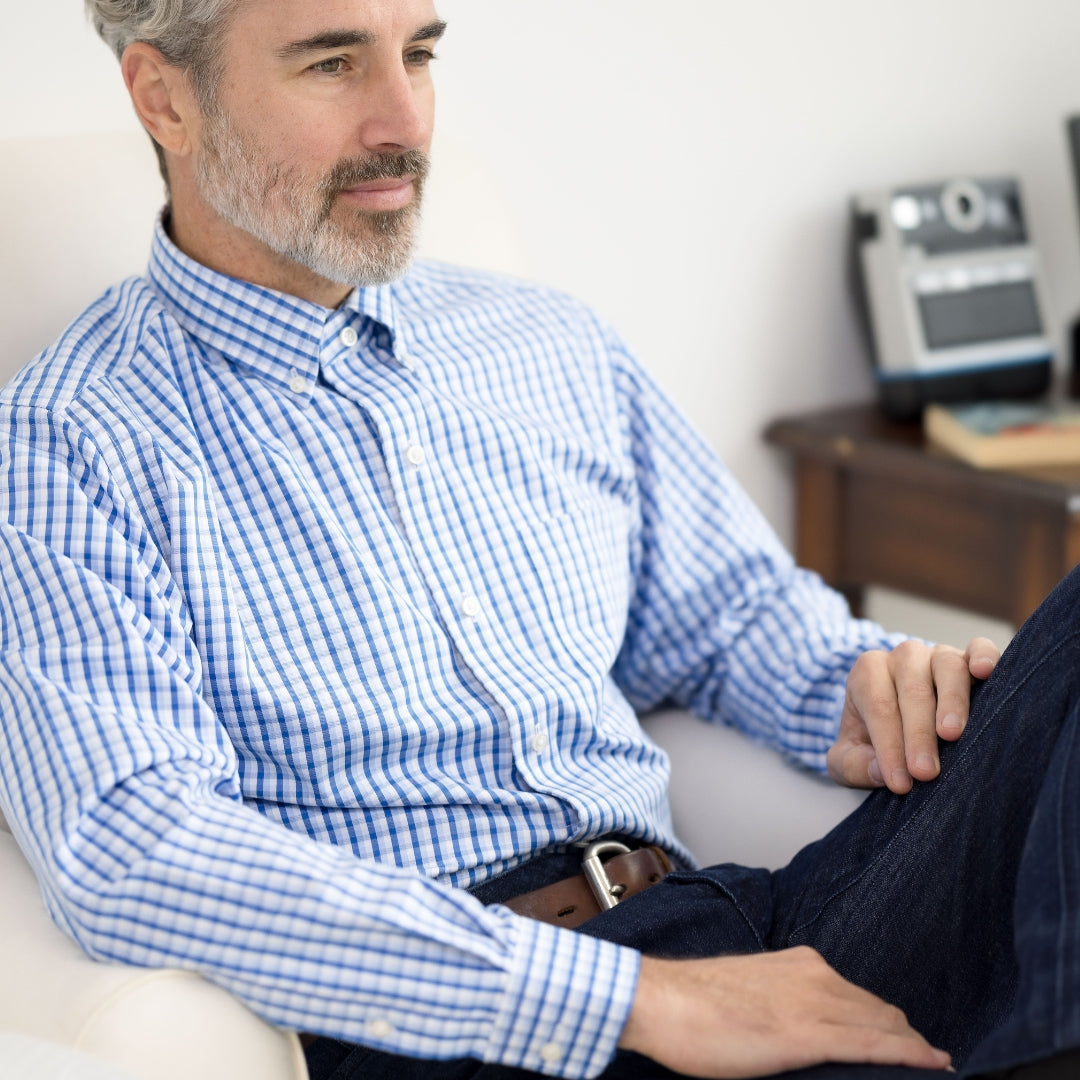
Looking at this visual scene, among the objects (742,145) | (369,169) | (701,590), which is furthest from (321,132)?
(742,145)

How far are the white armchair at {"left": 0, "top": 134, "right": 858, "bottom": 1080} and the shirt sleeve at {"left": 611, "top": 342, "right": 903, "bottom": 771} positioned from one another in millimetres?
44

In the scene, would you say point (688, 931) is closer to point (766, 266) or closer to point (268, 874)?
point (268, 874)

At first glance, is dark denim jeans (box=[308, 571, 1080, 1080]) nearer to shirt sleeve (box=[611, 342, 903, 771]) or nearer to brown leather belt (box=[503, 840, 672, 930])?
brown leather belt (box=[503, 840, 672, 930])

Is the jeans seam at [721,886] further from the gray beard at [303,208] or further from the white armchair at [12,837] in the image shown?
the gray beard at [303,208]

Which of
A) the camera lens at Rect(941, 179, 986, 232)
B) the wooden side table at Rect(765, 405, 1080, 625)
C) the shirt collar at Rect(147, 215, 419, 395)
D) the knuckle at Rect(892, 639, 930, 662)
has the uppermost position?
the shirt collar at Rect(147, 215, 419, 395)

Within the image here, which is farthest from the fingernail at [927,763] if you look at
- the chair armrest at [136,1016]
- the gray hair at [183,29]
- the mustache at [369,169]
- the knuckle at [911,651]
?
the gray hair at [183,29]

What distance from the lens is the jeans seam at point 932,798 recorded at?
35.7 inches

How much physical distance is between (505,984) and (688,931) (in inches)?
9.2

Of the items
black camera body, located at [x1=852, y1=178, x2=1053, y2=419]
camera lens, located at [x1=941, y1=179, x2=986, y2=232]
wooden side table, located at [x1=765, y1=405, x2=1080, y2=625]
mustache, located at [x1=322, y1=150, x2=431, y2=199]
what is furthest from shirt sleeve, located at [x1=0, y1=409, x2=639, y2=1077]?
camera lens, located at [x1=941, y1=179, x2=986, y2=232]

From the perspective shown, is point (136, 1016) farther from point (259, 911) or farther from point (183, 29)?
point (183, 29)

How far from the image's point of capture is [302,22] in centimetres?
103

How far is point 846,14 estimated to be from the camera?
77.3 inches

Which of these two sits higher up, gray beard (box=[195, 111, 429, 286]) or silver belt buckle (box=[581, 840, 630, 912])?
gray beard (box=[195, 111, 429, 286])

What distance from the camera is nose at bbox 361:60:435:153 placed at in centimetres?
107
